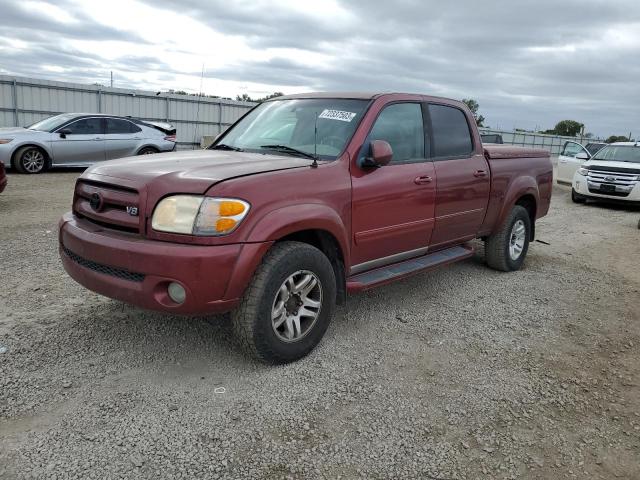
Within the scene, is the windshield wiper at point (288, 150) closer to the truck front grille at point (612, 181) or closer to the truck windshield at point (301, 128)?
the truck windshield at point (301, 128)

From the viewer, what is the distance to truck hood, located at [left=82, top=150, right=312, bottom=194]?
311 cm

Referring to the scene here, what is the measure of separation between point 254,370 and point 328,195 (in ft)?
4.10

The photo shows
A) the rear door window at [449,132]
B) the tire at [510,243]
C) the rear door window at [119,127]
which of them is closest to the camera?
the rear door window at [449,132]

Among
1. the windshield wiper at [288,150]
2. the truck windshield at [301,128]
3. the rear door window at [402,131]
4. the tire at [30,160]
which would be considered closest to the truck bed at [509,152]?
the rear door window at [402,131]

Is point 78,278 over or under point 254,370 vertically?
over

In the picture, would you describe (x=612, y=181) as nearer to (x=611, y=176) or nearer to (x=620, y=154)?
(x=611, y=176)

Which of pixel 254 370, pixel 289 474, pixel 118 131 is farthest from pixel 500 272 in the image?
pixel 118 131

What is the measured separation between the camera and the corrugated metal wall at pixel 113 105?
16.2 m

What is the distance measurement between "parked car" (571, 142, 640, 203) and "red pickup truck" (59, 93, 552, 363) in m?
8.62

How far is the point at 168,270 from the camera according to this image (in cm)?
295

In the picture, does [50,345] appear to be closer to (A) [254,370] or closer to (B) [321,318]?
(A) [254,370]

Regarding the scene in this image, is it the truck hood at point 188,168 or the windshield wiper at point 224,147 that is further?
the windshield wiper at point 224,147

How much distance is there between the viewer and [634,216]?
37.5 feet

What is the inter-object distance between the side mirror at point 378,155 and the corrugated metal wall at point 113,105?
15.9 meters
